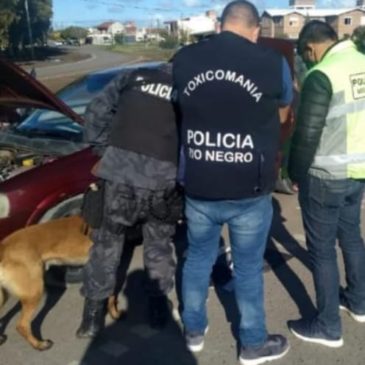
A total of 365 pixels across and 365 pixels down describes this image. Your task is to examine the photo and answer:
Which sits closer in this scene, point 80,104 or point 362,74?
point 362,74

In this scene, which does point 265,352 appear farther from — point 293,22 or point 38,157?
point 293,22

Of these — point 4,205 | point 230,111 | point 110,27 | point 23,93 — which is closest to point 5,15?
point 23,93

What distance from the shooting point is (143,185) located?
10.8ft

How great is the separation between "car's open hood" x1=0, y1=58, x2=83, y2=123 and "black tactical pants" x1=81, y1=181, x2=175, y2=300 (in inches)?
50.4

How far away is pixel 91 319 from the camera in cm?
358

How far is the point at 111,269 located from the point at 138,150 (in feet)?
2.52

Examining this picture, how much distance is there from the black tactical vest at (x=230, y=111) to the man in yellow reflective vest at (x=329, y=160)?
27cm

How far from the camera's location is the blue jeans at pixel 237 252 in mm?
2879

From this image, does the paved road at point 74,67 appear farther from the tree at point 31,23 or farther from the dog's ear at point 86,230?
the dog's ear at point 86,230

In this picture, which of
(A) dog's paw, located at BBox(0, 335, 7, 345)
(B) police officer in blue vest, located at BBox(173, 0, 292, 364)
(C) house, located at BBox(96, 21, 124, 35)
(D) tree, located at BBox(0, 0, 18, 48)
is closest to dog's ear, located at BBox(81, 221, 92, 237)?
(A) dog's paw, located at BBox(0, 335, 7, 345)

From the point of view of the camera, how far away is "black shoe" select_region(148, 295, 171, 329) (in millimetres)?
3684

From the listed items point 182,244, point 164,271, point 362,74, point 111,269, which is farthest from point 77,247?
point 362,74

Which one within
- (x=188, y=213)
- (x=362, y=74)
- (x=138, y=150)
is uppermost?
(x=362, y=74)

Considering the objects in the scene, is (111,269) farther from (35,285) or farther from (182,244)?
(182,244)
